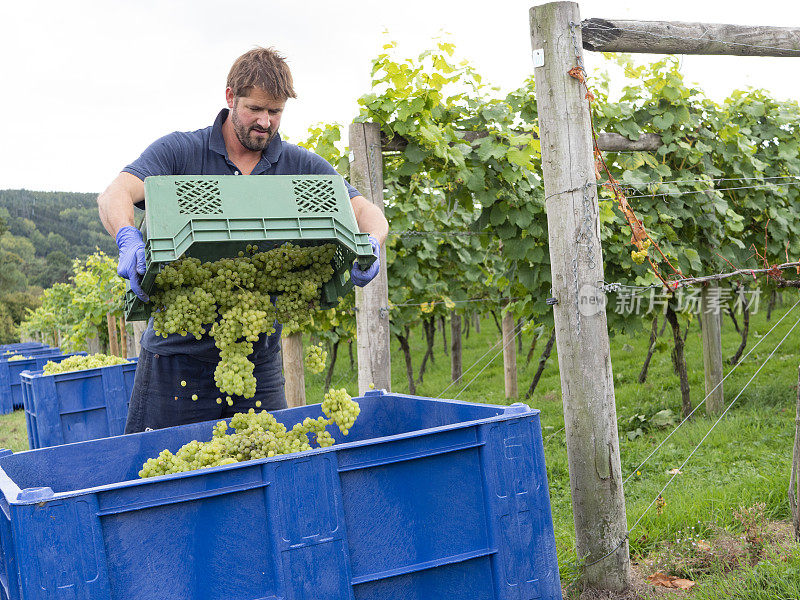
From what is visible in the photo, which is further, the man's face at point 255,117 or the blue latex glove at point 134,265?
the man's face at point 255,117

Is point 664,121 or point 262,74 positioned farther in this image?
point 664,121

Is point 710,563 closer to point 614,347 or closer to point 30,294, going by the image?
point 614,347

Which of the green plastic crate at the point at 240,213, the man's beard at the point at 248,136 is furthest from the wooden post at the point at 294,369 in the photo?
the green plastic crate at the point at 240,213

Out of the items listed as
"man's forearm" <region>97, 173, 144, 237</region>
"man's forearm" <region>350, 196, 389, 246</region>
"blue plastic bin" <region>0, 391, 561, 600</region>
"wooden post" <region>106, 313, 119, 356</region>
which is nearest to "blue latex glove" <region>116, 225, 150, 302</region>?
"man's forearm" <region>97, 173, 144, 237</region>

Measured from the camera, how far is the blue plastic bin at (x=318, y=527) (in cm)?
141

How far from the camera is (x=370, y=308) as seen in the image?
14.4ft

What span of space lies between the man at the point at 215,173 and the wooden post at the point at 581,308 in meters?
0.80

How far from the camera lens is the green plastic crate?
A: 5.89 ft

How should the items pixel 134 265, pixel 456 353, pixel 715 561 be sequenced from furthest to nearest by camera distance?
pixel 456 353
pixel 715 561
pixel 134 265

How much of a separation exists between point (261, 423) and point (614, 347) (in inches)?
422

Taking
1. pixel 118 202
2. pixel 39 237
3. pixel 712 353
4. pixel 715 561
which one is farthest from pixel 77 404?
pixel 39 237

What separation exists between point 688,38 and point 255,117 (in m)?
1.97

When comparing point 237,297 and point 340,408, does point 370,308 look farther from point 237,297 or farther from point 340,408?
point 237,297

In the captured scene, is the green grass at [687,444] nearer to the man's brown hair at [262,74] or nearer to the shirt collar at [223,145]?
the shirt collar at [223,145]
